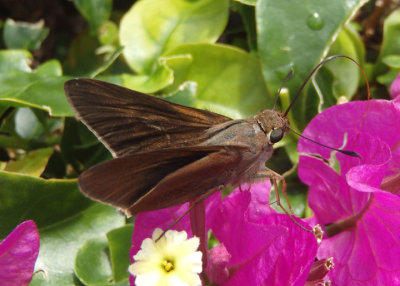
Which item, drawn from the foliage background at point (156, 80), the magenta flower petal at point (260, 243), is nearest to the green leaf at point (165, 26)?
the foliage background at point (156, 80)

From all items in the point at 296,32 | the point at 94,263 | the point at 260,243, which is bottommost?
the point at 94,263

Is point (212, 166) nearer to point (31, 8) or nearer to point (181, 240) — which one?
point (181, 240)

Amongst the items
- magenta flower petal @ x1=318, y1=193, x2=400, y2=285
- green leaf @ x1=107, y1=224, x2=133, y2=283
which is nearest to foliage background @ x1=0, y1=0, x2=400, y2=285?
green leaf @ x1=107, y1=224, x2=133, y2=283

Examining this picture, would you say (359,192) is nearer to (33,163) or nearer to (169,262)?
(169,262)

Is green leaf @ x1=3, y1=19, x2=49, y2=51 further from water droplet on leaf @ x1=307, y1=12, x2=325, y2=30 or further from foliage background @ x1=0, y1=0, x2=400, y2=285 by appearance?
water droplet on leaf @ x1=307, y1=12, x2=325, y2=30

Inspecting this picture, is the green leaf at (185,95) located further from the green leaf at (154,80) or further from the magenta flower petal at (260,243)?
the magenta flower petal at (260,243)

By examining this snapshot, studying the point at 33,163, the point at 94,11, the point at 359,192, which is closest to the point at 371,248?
the point at 359,192
